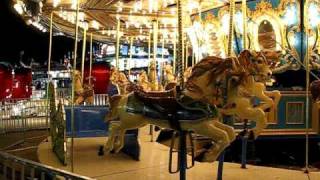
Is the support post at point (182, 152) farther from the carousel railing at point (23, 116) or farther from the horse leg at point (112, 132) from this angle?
the carousel railing at point (23, 116)

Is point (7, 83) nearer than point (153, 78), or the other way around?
point (153, 78)

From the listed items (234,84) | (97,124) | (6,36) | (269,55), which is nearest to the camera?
(234,84)

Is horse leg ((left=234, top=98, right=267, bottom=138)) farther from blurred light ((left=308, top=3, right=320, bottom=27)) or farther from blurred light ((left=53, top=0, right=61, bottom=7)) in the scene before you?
blurred light ((left=53, top=0, right=61, bottom=7))

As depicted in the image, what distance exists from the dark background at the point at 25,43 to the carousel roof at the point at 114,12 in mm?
9903

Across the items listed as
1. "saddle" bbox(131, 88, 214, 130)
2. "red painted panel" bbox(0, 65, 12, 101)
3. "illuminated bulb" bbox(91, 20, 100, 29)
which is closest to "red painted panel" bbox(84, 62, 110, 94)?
"red painted panel" bbox(0, 65, 12, 101)

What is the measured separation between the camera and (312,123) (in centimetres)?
944

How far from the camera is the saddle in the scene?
174 inches

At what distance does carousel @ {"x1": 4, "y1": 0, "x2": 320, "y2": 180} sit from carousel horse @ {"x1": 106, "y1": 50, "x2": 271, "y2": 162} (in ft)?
0.03

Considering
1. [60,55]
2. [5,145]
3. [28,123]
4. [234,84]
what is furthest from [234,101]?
[60,55]

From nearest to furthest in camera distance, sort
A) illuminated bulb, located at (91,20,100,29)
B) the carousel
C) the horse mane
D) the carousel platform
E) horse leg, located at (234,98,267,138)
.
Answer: the horse mane < the carousel < horse leg, located at (234,98,267,138) < the carousel platform < illuminated bulb, located at (91,20,100,29)

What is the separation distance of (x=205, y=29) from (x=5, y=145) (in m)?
5.34

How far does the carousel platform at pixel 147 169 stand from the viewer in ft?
19.7

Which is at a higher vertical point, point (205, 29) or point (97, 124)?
point (205, 29)

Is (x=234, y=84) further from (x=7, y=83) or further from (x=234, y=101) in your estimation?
(x=7, y=83)
